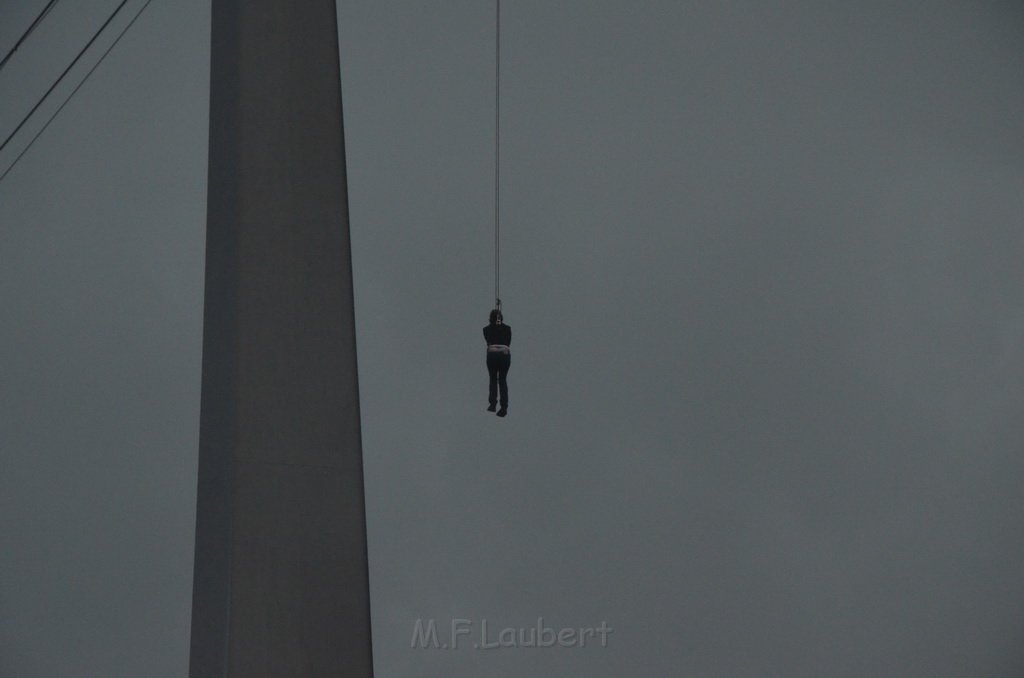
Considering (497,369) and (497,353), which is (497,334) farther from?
(497,369)

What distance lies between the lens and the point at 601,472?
36.3 metres

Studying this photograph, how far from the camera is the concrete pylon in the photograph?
6.59 m

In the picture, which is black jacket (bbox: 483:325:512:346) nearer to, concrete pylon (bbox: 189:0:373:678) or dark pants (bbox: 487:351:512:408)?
dark pants (bbox: 487:351:512:408)

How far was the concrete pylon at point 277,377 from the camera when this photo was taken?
6594 mm

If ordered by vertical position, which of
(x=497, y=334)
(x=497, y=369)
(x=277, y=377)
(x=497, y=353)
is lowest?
(x=277, y=377)

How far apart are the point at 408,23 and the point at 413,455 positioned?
577 inches

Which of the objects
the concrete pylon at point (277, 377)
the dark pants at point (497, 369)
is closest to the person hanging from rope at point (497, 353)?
the dark pants at point (497, 369)

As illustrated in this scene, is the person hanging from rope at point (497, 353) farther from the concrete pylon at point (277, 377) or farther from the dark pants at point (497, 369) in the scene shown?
the concrete pylon at point (277, 377)

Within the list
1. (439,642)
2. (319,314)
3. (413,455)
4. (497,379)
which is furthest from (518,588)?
(319,314)

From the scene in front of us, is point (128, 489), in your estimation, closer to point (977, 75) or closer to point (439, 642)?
point (439, 642)

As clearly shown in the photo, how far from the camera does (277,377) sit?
22.7ft

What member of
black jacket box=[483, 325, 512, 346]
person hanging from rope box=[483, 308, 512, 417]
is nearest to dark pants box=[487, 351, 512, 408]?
person hanging from rope box=[483, 308, 512, 417]

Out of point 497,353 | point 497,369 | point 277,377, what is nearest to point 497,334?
point 497,353

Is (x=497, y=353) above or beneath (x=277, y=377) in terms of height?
above
